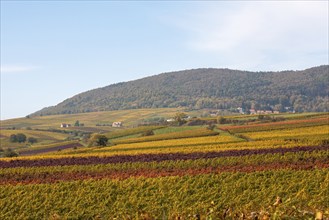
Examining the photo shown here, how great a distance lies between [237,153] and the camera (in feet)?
138

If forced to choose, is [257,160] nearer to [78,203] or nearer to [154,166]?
[154,166]

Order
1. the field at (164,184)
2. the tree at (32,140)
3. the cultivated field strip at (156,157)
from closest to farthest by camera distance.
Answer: the field at (164,184) < the cultivated field strip at (156,157) < the tree at (32,140)

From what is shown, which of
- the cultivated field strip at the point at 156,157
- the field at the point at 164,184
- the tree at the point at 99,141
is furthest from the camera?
the tree at the point at 99,141

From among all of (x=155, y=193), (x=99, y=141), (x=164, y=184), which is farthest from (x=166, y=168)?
(x=99, y=141)

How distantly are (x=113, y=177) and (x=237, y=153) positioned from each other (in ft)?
47.7

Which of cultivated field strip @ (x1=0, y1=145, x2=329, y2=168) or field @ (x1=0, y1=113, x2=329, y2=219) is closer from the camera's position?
field @ (x1=0, y1=113, x2=329, y2=219)

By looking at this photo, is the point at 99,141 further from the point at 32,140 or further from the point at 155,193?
the point at 32,140

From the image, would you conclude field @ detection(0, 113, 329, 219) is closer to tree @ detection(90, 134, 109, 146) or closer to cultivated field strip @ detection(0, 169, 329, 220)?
cultivated field strip @ detection(0, 169, 329, 220)

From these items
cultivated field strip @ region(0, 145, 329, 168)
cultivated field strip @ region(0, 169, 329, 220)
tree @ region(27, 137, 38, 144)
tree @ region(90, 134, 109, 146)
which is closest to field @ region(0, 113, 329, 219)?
cultivated field strip @ region(0, 169, 329, 220)

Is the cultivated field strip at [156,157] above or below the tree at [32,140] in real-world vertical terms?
above

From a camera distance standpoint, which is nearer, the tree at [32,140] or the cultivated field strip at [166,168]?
the cultivated field strip at [166,168]

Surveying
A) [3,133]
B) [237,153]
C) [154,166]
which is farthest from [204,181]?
[3,133]

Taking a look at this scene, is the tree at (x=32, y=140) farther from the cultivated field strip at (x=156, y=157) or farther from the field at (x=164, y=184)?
the field at (x=164, y=184)

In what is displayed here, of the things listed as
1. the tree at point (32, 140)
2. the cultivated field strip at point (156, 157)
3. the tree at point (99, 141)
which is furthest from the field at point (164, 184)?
the tree at point (32, 140)
